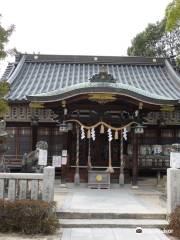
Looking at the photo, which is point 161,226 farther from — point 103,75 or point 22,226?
point 103,75

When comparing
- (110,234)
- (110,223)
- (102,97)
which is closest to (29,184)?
(110,223)

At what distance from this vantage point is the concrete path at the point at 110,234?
9148mm

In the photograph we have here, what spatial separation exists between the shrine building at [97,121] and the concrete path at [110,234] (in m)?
7.38

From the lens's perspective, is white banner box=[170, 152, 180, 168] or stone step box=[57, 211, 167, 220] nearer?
stone step box=[57, 211, 167, 220]

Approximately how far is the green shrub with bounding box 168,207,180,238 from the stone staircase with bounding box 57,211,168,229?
603mm

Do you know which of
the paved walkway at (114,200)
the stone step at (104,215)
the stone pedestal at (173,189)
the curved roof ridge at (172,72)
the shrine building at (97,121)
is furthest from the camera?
the curved roof ridge at (172,72)

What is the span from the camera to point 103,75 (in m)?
17.4

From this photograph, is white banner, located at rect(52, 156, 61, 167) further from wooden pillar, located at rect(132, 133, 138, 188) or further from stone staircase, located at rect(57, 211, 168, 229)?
stone staircase, located at rect(57, 211, 168, 229)

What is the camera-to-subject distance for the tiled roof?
21.5 meters

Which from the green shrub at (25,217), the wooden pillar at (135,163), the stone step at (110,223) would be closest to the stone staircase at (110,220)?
the stone step at (110,223)

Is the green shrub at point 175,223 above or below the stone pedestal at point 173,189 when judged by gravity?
below

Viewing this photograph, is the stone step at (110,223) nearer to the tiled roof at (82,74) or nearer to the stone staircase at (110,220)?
the stone staircase at (110,220)

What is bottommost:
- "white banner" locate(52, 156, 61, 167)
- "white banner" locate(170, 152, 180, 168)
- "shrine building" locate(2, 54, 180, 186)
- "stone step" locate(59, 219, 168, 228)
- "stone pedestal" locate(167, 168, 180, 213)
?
"stone step" locate(59, 219, 168, 228)

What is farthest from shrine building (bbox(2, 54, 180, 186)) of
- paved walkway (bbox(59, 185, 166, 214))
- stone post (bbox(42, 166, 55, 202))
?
stone post (bbox(42, 166, 55, 202))
